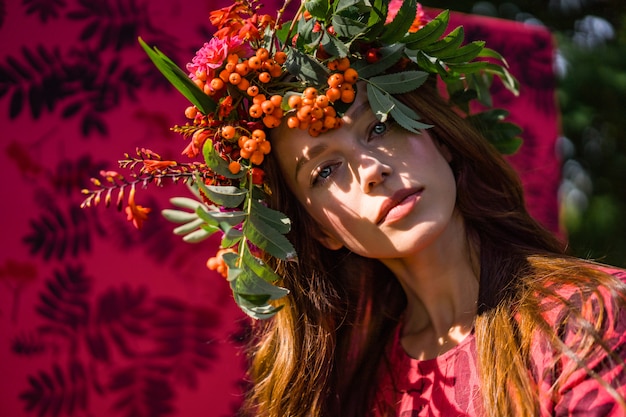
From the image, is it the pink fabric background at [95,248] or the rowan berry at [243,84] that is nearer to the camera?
the rowan berry at [243,84]

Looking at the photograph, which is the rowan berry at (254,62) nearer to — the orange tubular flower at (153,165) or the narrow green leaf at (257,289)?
the orange tubular flower at (153,165)

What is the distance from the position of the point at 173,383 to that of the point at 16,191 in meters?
0.74

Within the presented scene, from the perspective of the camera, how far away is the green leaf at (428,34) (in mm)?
1931

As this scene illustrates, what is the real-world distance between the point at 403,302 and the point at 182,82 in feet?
2.83

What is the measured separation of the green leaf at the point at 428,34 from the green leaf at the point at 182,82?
0.46 m

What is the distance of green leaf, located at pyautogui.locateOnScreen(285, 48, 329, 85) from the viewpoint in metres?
1.88

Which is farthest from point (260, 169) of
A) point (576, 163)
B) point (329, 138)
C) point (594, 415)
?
point (576, 163)

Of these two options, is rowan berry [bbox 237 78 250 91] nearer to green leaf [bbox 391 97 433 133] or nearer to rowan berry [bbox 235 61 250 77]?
rowan berry [bbox 235 61 250 77]

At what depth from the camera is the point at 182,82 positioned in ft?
6.16

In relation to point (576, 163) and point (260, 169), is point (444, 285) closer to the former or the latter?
point (260, 169)

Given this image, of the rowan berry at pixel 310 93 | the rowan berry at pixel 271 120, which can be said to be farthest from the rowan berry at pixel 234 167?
the rowan berry at pixel 310 93

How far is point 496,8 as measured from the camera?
4.26 metres

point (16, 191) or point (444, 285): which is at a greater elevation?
point (16, 191)

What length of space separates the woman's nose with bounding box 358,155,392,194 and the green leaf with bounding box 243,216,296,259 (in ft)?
0.68
